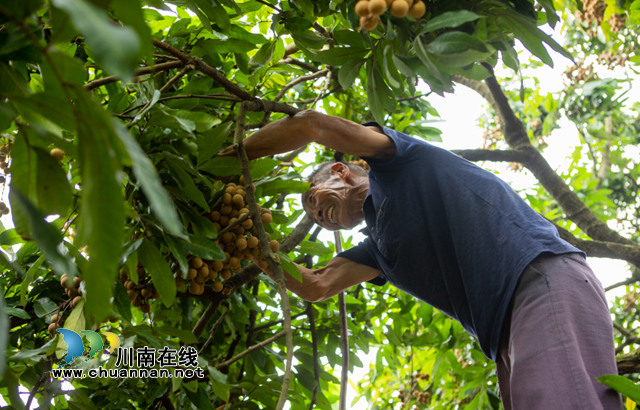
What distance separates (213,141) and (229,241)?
0.29 meters

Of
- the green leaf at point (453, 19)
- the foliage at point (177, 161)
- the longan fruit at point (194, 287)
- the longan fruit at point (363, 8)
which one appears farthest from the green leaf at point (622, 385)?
the longan fruit at point (194, 287)

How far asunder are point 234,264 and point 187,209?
25 centimetres

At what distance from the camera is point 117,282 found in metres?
1.16

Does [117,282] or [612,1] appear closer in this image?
[117,282]

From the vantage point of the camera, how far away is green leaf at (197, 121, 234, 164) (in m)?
1.18

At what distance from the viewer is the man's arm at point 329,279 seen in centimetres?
181

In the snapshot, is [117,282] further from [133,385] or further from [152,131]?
[133,385]

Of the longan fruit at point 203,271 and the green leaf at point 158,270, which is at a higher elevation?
the longan fruit at point 203,271

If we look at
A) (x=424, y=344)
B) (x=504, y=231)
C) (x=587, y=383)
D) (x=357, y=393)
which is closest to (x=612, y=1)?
(x=504, y=231)

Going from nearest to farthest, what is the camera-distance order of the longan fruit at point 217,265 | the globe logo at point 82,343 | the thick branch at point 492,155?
the globe logo at point 82,343 < the longan fruit at point 217,265 < the thick branch at point 492,155

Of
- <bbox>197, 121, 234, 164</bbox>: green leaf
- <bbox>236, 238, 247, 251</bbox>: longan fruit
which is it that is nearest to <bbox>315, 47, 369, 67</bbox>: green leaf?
<bbox>197, 121, 234, 164</bbox>: green leaf

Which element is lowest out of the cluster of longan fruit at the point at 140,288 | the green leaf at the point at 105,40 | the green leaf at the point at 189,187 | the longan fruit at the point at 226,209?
the green leaf at the point at 105,40

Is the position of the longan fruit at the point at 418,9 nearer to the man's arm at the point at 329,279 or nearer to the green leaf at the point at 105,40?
the green leaf at the point at 105,40

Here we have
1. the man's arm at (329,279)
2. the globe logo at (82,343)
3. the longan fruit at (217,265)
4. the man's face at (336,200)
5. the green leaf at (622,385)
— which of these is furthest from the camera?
the man's face at (336,200)
